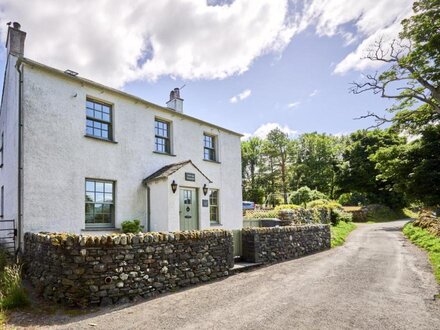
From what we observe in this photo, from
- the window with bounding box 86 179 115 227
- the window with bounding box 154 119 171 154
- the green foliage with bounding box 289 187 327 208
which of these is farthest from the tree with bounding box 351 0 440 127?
the window with bounding box 86 179 115 227

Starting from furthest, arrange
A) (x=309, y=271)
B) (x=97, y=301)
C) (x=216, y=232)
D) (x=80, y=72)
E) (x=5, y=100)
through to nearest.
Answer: (x=5, y=100) → (x=80, y=72) → (x=309, y=271) → (x=216, y=232) → (x=97, y=301)

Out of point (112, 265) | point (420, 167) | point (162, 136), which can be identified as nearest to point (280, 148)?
point (420, 167)

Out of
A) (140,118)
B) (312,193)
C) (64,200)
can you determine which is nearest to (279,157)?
(312,193)

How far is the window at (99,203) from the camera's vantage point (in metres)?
10.9

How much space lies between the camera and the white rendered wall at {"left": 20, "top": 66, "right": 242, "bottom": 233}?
9.55m

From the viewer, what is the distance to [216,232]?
30.1 ft

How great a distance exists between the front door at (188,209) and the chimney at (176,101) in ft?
16.2

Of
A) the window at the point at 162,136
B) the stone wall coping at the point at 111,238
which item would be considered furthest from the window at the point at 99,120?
the stone wall coping at the point at 111,238

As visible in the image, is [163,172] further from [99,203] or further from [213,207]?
[213,207]

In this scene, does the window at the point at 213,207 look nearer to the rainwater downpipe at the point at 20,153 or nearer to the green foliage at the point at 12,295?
the rainwater downpipe at the point at 20,153

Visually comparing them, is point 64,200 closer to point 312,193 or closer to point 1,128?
point 1,128

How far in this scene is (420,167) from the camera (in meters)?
21.3

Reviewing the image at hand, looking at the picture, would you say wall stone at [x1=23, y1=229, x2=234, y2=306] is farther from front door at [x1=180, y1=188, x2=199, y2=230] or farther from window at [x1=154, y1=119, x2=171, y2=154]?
window at [x1=154, y1=119, x2=171, y2=154]

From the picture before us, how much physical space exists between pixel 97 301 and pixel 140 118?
8199 mm
